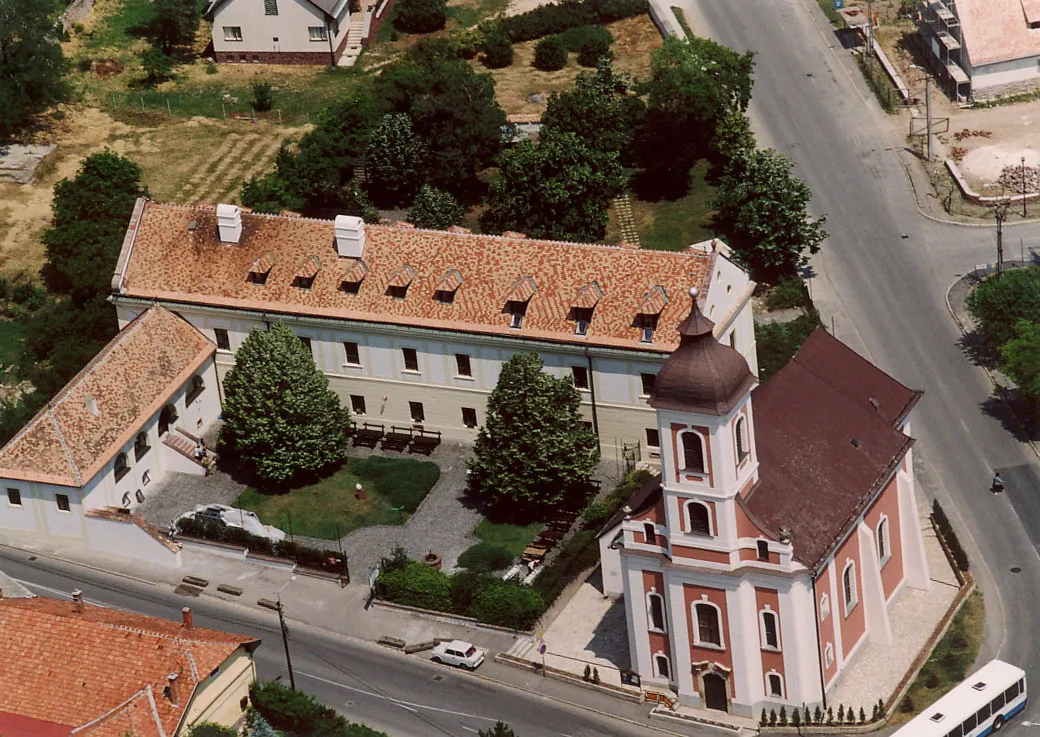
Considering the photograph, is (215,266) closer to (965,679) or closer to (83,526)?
Result: (83,526)

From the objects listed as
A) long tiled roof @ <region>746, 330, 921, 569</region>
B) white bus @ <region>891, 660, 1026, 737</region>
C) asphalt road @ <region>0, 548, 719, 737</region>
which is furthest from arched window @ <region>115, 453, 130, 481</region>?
white bus @ <region>891, 660, 1026, 737</region>

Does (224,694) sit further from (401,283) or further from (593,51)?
(593,51)

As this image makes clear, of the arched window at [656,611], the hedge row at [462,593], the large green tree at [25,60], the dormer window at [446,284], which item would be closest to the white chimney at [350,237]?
the dormer window at [446,284]

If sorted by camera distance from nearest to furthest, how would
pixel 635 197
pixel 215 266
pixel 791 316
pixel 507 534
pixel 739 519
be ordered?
pixel 739 519, pixel 507 534, pixel 215 266, pixel 791 316, pixel 635 197

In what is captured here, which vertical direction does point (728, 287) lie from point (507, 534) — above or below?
above

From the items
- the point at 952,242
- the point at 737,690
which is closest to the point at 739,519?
the point at 737,690

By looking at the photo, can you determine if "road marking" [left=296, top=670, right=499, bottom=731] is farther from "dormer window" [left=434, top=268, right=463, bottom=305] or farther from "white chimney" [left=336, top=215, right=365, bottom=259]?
"white chimney" [left=336, top=215, right=365, bottom=259]

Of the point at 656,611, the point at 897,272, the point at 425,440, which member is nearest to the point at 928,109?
the point at 897,272
